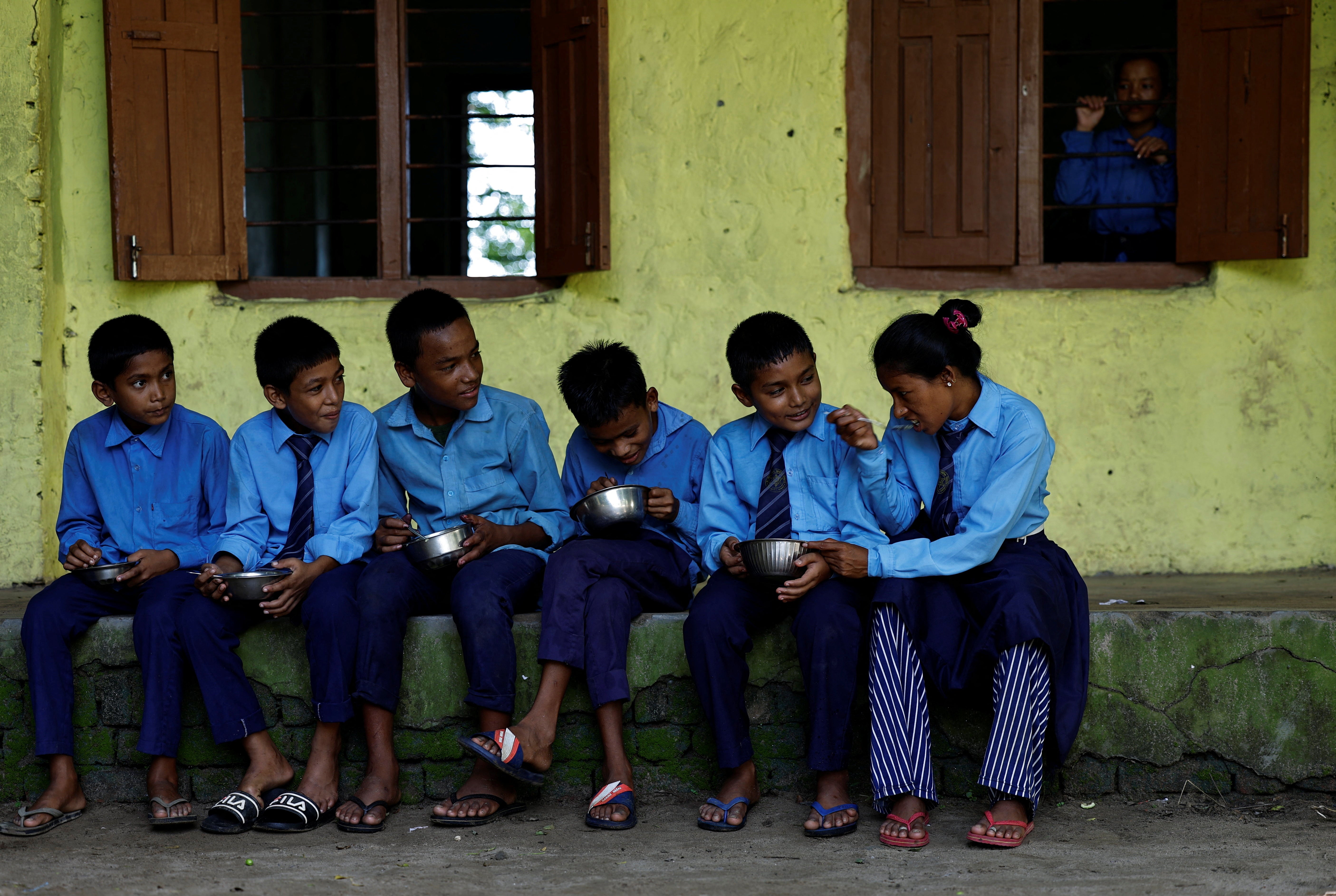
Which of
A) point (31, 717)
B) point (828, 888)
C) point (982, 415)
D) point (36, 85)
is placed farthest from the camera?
point (36, 85)

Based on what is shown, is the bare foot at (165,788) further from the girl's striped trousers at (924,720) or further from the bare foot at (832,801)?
the girl's striped trousers at (924,720)

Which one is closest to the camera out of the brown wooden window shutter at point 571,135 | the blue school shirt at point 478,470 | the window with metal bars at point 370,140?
the blue school shirt at point 478,470

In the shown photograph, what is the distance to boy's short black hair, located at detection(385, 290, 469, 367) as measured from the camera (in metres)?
3.52

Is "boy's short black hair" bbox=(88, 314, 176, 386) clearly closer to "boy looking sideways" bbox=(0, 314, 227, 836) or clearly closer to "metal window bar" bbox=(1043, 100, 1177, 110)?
Answer: "boy looking sideways" bbox=(0, 314, 227, 836)

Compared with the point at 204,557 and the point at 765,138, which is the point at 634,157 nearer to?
the point at 765,138

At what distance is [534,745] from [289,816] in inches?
25.7

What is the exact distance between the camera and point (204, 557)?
11.6 feet

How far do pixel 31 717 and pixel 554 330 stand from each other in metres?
2.37

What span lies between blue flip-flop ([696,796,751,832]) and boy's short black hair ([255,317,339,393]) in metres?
1.62

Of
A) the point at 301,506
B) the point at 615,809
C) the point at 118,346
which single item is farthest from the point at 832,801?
the point at 118,346

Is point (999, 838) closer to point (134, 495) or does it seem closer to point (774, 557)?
point (774, 557)

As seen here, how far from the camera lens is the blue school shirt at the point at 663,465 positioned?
3672mm

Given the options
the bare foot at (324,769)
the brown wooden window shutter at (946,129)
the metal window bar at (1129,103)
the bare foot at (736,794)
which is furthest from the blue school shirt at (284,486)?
the metal window bar at (1129,103)

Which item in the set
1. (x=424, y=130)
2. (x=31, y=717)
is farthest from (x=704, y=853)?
(x=424, y=130)
